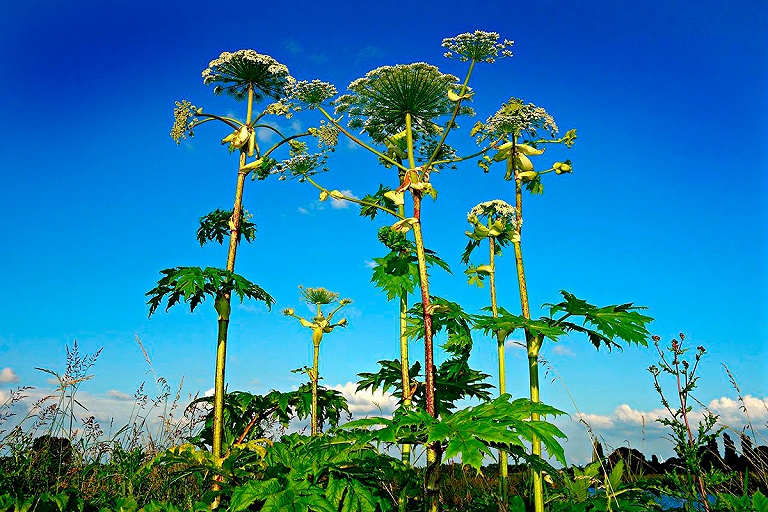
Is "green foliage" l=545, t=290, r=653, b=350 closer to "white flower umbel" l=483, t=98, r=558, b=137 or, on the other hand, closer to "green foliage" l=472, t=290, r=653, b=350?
"green foliage" l=472, t=290, r=653, b=350

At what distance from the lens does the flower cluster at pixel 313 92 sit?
4996 millimetres

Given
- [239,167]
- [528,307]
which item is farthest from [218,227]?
[528,307]

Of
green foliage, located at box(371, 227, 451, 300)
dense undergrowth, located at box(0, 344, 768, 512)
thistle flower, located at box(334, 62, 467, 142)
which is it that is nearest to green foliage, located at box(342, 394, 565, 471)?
dense undergrowth, located at box(0, 344, 768, 512)

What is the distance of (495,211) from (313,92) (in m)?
1.87

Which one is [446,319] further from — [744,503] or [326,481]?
[744,503]

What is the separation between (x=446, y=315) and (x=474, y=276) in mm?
1156

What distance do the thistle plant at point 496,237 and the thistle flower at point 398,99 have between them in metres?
1.12

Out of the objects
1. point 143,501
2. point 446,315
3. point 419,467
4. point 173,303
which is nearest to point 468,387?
point 419,467

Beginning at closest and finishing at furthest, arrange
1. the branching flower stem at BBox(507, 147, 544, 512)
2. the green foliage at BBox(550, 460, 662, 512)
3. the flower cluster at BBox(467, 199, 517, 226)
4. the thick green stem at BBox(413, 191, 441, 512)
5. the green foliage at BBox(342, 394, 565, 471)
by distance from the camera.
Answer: the green foliage at BBox(342, 394, 565, 471) → the thick green stem at BBox(413, 191, 441, 512) → the branching flower stem at BBox(507, 147, 544, 512) → the green foliage at BBox(550, 460, 662, 512) → the flower cluster at BBox(467, 199, 517, 226)

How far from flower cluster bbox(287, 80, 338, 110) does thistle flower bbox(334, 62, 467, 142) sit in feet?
0.51

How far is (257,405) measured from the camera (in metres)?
5.79

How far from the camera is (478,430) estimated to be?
262 cm

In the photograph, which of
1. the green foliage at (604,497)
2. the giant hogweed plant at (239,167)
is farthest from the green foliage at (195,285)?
the green foliage at (604,497)

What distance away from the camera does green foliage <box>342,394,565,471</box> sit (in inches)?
99.3
